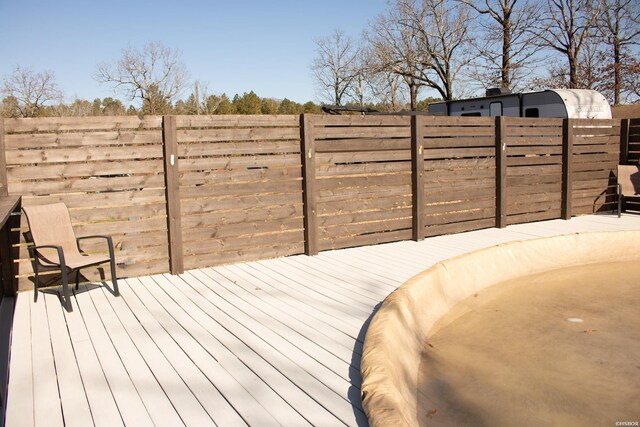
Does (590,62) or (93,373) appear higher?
(590,62)

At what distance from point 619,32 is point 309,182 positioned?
23.5 meters

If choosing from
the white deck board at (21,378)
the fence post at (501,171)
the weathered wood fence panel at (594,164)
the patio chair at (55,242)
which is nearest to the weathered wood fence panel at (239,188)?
the patio chair at (55,242)

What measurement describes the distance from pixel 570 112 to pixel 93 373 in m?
11.6

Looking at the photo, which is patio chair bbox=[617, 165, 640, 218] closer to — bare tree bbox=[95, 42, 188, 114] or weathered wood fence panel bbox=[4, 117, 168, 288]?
weathered wood fence panel bbox=[4, 117, 168, 288]

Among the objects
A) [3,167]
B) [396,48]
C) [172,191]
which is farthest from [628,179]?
[396,48]

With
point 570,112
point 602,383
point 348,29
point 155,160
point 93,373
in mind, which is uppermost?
point 348,29

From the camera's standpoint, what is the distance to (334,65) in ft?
103

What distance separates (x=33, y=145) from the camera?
5012 mm

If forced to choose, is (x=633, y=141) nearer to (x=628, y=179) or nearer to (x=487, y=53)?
(x=628, y=179)

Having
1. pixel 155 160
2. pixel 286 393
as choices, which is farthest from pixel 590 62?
pixel 286 393

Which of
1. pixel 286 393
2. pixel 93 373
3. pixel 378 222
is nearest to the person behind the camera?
pixel 286 393

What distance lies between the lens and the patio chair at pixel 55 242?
14.5ft

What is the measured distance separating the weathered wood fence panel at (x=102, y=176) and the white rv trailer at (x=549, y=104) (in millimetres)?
9725

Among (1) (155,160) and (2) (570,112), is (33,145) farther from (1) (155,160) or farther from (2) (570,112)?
(2) (570,112)
